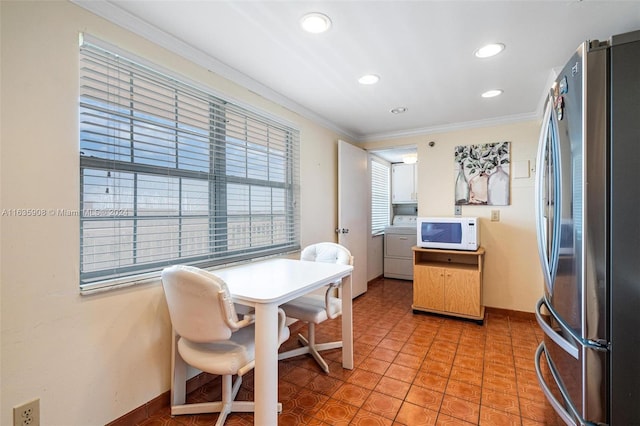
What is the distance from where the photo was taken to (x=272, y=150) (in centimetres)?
271

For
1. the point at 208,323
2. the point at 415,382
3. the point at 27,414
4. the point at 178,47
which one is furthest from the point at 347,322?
the point at 178,47

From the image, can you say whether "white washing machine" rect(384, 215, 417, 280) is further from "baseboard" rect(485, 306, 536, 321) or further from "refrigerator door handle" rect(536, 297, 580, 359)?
"refrigerator door handle" rect(536, 297, 580, 359)

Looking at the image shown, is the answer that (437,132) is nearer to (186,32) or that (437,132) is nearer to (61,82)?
(186,32)

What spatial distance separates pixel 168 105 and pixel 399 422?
2335 millimetres

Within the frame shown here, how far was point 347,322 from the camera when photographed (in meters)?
2.16

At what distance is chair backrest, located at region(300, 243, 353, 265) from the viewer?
243 centimetres

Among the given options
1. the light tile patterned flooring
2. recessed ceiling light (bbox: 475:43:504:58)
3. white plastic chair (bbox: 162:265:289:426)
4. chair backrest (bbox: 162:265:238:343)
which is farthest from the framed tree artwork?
chair backrest (bbox: 162:265:238:343)

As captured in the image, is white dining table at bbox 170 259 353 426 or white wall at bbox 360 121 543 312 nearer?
white dining table at bbox 170 259 353 426

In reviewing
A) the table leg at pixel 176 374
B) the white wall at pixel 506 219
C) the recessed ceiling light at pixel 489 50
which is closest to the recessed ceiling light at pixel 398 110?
the white wall at pixel 506 219

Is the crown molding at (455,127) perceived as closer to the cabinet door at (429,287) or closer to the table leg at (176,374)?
the cabinet door at (429,287)

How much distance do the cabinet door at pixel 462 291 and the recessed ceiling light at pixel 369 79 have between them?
2135 millimetres

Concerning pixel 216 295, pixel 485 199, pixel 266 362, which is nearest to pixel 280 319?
pixel 266 362

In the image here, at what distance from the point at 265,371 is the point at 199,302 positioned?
458mm

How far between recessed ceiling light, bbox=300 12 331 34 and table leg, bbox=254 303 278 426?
1533mm
